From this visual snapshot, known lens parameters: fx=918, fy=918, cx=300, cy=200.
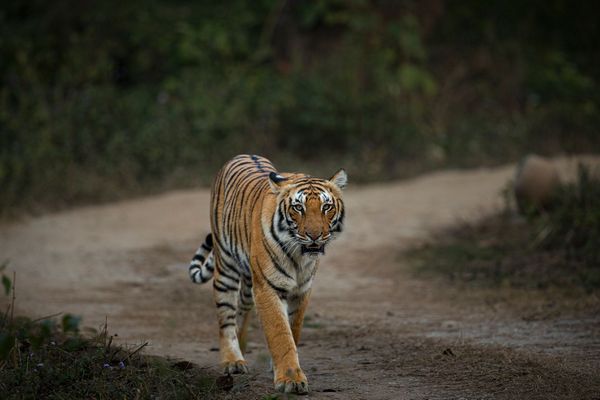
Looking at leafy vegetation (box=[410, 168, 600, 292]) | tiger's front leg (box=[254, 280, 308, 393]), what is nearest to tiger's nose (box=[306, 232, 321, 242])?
tiger's front leg (box=[254, 280, 308, 393])

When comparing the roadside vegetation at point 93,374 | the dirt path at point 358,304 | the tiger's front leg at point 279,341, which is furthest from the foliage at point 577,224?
the roadside vegetation at point 93,374

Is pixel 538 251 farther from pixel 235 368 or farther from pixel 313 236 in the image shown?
pixel 313 236

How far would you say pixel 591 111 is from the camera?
47.6 feet

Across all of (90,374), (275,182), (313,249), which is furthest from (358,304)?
(90,374)

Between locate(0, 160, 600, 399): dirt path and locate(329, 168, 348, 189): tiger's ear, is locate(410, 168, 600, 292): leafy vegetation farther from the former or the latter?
locate(329, 168, 348, 189): tiger's ear

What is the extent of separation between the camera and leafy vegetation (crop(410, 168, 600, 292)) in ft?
24.8

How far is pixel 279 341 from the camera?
4594 millimetres

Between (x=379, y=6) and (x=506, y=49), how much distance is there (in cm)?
262

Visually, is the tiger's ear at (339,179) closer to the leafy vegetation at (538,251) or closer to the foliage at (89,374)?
the foliage at (89,374)

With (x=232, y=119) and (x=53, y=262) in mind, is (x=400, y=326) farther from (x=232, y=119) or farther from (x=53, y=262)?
(x=232, y=119)

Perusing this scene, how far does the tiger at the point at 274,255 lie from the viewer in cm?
462

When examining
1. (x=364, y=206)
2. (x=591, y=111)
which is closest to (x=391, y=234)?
(x=364, y=206)

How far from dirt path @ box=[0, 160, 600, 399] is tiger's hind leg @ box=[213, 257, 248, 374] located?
0.14 m

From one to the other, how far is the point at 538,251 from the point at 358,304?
2.02 meters
